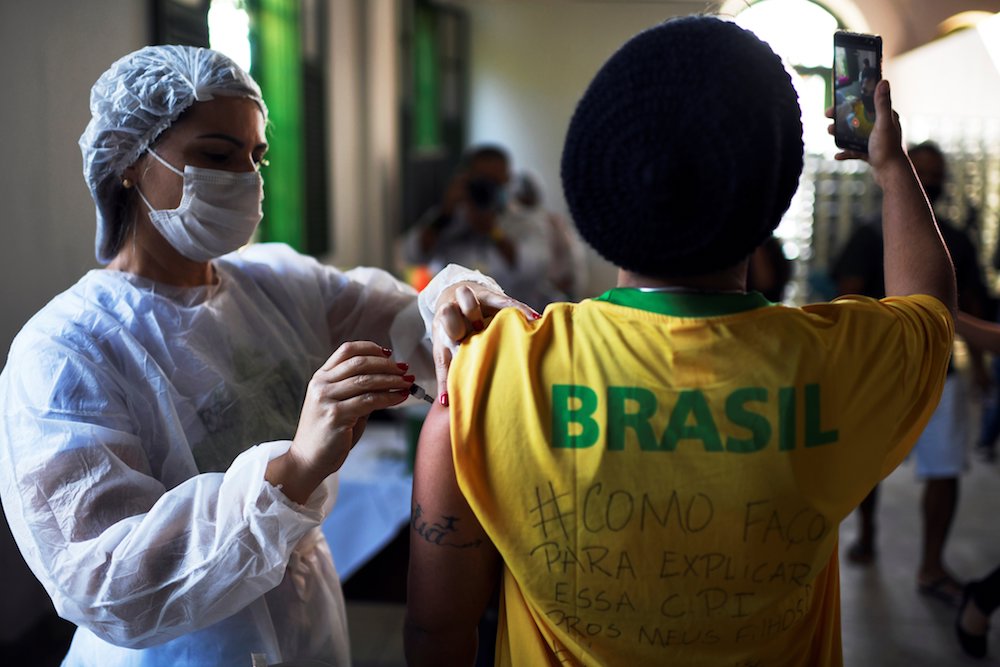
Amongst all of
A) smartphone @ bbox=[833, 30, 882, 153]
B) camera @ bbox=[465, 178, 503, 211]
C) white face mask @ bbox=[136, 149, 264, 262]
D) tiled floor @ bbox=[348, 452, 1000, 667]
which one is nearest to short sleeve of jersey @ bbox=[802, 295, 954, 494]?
smartphone @ bbox=[833, 30, 882, 153]

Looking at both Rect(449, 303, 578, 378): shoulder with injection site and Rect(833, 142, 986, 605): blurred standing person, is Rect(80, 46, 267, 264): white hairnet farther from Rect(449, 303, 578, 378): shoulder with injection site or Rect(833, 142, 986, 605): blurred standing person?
Rect(833, 142, 986, 605): blurred standing person

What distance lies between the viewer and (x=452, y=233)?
371 cm

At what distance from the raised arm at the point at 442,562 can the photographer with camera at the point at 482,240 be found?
2711mm

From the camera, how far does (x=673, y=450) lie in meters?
0.72

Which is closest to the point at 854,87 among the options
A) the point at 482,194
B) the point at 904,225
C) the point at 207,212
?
the point at 904,225

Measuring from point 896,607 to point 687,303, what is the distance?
2369 mm

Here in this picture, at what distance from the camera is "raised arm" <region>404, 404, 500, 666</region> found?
0.82 m

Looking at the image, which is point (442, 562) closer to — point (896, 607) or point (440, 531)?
point (440, 531)

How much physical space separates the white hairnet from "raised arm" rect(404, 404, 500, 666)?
55 cm

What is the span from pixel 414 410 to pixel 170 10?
132 centimetres

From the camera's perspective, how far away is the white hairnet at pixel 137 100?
108 centimetres

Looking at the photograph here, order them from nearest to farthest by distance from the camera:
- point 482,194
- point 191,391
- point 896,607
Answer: point 191,391
point 896,607
point 482,194

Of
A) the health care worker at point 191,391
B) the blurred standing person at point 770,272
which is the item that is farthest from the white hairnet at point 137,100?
the blurred standing person at point 770,272

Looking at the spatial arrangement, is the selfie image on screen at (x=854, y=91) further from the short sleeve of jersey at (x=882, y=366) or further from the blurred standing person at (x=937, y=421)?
the blurred standing person at (x=937, y=421)
